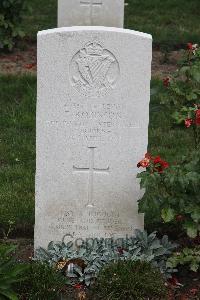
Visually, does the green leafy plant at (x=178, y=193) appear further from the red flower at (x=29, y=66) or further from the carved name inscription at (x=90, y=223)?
the red flower at (x=29, y=66)

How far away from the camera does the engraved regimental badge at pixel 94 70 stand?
499 centimetres

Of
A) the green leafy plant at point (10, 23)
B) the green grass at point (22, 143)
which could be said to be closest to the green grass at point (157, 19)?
the green leafy plant at point (10, 23)

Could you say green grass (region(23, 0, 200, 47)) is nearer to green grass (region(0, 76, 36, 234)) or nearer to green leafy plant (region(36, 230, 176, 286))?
green grass (region(0, 76, 36, 234))

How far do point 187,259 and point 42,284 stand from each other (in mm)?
937

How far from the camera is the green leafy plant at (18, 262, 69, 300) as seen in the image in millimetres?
4781

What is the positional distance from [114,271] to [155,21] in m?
7.25

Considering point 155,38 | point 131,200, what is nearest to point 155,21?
point 155,38

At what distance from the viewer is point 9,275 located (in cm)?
466

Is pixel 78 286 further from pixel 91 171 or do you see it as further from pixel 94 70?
pixel 94 70

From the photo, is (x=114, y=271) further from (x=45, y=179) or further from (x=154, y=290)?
(x=45, y=179)

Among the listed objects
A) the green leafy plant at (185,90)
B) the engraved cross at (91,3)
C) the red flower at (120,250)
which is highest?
the engraved cross at (91,3)

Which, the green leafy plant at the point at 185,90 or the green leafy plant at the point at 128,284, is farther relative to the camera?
the green leafy plant at the point at 185,90

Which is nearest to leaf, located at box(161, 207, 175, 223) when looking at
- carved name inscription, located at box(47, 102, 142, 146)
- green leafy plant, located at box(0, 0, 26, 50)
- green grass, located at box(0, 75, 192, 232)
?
carved name inscription, located at box(47, 102, 142, 146)

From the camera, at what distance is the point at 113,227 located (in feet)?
A: 17.5
